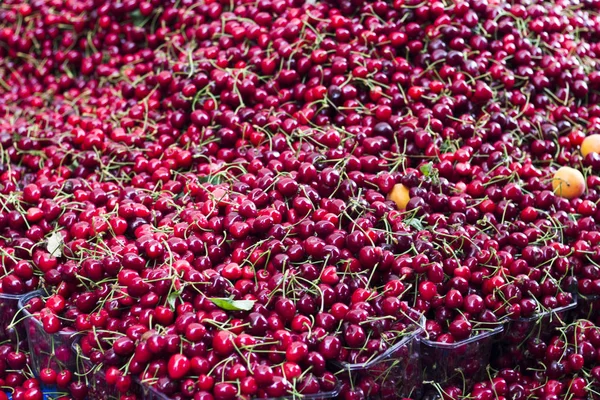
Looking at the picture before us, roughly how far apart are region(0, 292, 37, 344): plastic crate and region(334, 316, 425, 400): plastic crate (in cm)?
87

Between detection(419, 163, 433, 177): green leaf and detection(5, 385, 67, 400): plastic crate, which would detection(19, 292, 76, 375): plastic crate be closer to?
detection(5, 385, 67, 400): plastic crate

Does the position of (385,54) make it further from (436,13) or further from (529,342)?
(529,342)

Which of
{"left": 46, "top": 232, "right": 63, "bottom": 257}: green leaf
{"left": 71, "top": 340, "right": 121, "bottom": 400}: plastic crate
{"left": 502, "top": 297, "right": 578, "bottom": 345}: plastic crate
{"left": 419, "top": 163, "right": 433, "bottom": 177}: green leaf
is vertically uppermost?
{"left": 419, "top": 163, "right": 433, "bottom": 177}: green leaf

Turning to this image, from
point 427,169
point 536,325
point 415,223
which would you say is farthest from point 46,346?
point 536,325

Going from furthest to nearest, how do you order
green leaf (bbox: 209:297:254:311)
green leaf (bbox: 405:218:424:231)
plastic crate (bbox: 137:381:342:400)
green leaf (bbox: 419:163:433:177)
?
green leaf (bbox: 419:163:433:177), green leaf (bbox: 405:218:424:231), green leaf (bbox: 209:297:254:311), plastic crate (bbox: 137:381:342:400)

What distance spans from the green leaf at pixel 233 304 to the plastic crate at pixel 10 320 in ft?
1.84

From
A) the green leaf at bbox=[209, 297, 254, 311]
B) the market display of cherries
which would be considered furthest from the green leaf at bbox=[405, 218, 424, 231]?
the green leaf at bbox=[209, 297, 254, 311]

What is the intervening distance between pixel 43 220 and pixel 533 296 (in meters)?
1.37

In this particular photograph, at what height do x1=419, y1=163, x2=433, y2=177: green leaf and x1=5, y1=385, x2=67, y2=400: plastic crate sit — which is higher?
x1=419, y1=163, x2=433, y2=177: green leaf

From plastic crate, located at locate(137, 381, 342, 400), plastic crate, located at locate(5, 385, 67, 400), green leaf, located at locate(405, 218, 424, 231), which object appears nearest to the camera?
plastic crate, located at locate(137, 381, 342, 400)

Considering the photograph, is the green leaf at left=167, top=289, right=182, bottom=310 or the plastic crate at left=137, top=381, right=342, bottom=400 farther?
the green leaf at left=167, top=289, right=182, bottom=310

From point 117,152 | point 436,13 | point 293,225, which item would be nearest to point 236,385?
point 293,225

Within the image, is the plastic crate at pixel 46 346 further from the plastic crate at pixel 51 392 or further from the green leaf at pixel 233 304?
the green leaf at pixel 233 304

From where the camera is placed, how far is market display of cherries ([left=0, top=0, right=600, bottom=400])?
1525mm
